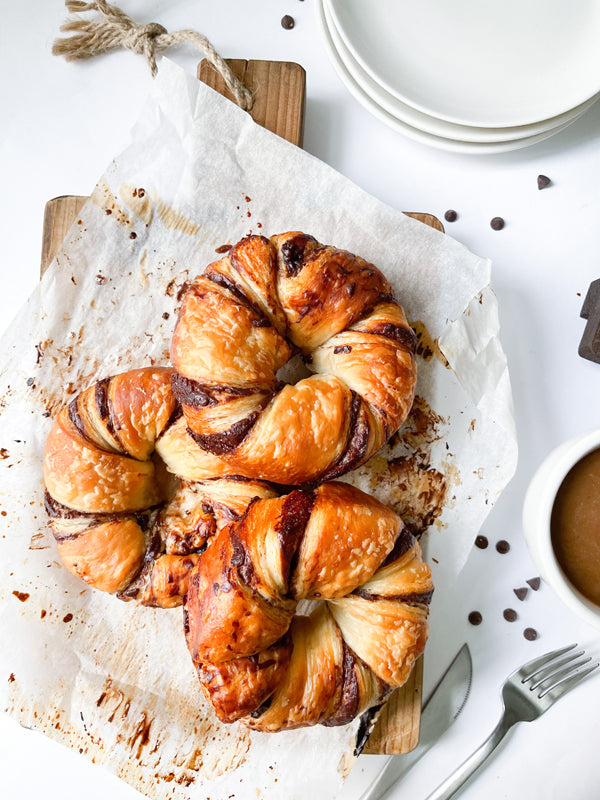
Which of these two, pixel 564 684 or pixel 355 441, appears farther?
pixel 564 684

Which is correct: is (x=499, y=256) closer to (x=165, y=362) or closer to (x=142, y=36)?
(x=165, y=362)

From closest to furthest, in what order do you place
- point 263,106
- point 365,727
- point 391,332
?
point 391,332 < point 365,727 < point 263,106

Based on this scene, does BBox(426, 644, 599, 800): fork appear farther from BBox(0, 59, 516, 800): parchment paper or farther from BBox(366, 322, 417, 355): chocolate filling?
BBox(366, 322, 417, 355): chocolate filling

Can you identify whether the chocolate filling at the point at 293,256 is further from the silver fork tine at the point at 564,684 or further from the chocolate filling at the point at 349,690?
the silver fork tine at the point at 564,684

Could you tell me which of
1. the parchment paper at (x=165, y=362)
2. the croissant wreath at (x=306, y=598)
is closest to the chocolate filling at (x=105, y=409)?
the parchment paper at (x=165, y=362)

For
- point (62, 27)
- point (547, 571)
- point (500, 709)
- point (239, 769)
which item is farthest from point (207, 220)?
point (500, 709)

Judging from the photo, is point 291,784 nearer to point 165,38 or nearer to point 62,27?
point 165,38

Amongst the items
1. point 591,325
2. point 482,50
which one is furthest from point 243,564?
point 482,50
